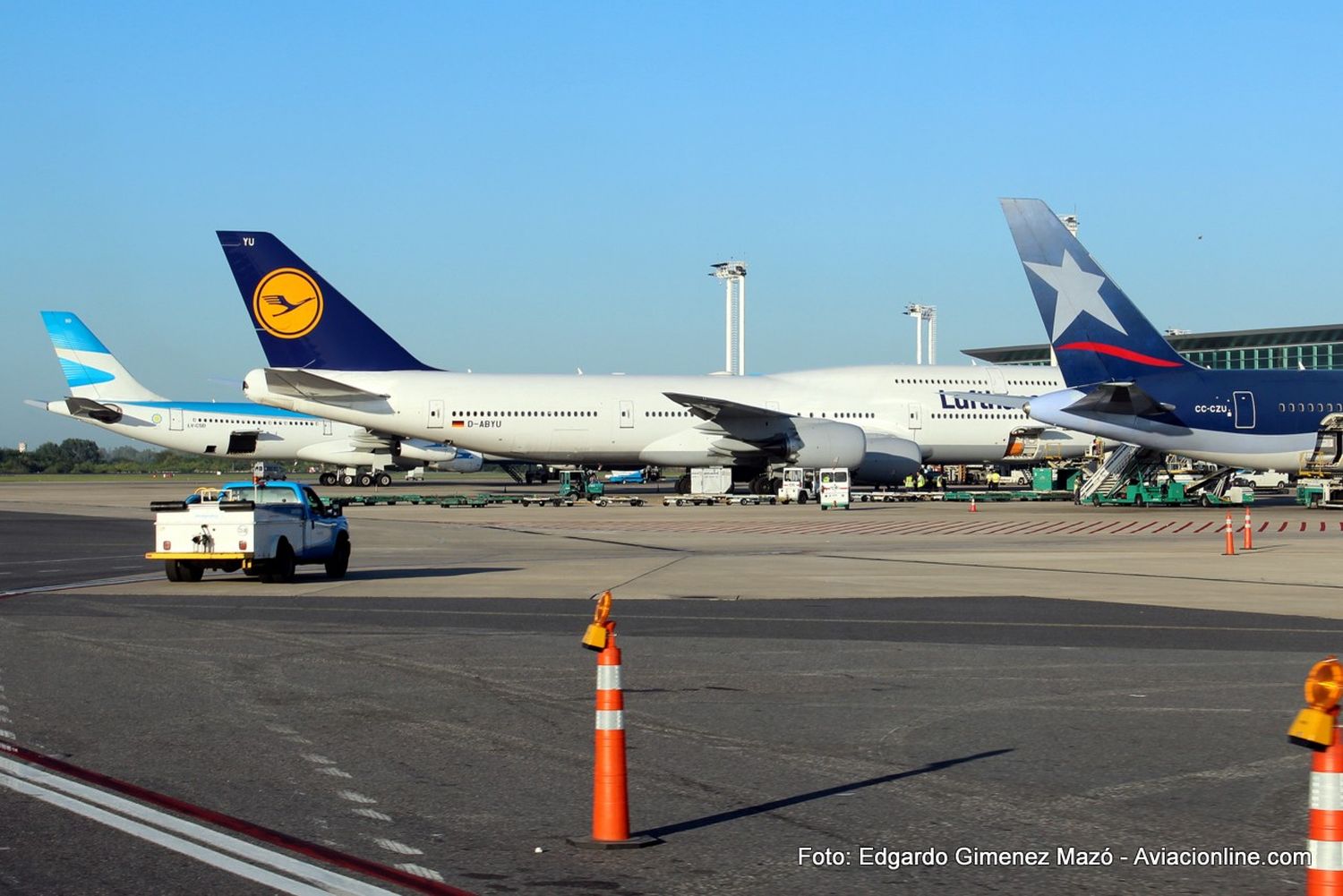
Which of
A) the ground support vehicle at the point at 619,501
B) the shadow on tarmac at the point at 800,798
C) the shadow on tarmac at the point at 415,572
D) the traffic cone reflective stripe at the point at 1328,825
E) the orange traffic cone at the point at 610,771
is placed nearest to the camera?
the traffic cone reflective stripe at the point at 1328,825

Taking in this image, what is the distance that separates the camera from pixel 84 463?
15962 centimetres

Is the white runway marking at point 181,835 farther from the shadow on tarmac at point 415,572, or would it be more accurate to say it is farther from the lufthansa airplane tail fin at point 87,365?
the lufthansa airplane tail fin at point 87,365

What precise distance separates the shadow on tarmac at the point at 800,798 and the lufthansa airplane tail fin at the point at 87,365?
2713 inches

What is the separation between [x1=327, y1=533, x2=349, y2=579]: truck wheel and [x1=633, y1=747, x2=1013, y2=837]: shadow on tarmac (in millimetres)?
14660

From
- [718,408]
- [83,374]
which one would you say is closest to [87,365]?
[83,374]

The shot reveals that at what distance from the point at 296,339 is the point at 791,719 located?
42.7 metres

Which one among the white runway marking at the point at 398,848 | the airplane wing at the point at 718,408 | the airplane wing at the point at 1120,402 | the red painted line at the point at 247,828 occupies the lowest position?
the white runway marking at the point at 398,848

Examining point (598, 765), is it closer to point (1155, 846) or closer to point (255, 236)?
point (1155, 846)

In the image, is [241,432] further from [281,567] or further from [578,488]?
[281,567]

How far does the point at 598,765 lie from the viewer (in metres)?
6.34

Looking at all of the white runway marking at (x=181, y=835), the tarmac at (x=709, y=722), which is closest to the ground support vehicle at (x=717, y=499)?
the tarmac at (x=709, y=722)

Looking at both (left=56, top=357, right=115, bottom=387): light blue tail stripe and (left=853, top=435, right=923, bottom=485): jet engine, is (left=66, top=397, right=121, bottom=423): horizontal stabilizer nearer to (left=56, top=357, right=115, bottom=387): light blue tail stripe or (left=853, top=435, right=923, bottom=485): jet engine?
(left=56, top=357, right=115, bottom=387): light blue tail stripe

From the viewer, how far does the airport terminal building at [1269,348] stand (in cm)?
8625

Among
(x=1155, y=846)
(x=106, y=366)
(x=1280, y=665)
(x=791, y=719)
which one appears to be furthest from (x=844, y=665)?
(x=106, y=366)
